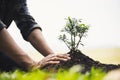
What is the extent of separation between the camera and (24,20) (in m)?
3.16

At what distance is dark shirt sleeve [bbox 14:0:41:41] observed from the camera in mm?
3108

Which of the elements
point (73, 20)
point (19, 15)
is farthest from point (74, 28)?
point (19, 15)

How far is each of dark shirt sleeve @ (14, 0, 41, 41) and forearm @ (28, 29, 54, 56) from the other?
0.14 ft

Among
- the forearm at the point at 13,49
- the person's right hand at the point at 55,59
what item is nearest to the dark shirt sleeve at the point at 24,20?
the forearm at the point at 13,49

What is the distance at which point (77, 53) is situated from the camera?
19.4 ft

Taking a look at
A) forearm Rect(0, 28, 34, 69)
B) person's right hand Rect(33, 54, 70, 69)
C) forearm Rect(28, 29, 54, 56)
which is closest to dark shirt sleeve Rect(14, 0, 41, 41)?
forearm Rect(28, 29, 54, 56)

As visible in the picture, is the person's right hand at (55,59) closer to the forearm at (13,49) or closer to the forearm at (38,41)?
the forearm at (13,49)

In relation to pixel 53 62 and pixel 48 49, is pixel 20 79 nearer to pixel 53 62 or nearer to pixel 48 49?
pixel 53 62

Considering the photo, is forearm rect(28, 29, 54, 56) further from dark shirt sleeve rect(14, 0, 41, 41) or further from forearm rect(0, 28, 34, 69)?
forearm rect(0, 28, 34, 69)

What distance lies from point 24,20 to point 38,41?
11.7 inches

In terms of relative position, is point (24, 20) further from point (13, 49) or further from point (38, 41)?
point (13, 49)

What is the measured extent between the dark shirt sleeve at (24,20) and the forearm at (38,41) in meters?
0.04

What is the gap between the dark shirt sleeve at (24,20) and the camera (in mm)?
3108

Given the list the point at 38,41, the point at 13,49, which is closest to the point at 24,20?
the point at 38,41
